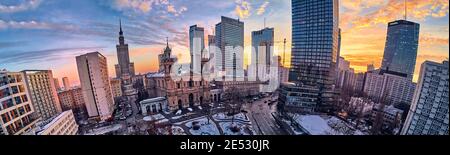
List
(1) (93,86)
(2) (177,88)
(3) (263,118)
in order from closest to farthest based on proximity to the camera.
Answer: (1) (93,86)
(3) (263,118)
(2) (177,88)

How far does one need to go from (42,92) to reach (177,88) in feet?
15.2

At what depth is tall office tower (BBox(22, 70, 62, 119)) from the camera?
5500 millimetres

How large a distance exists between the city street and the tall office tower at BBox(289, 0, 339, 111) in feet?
7.17

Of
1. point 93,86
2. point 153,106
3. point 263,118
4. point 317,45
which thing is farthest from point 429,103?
point 93,86

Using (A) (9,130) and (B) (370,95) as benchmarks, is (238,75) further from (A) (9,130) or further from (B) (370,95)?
(A) (9,130)

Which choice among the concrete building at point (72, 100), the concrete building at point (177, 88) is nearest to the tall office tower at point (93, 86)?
the concrete building at point (72, 100)

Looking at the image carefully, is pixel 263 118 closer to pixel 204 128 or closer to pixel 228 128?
pixel 228 128

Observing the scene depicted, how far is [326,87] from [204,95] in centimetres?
588

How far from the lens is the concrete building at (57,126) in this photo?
2.87 m

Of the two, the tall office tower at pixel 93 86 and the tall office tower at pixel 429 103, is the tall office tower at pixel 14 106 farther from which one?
the tall office tower at pixel 429 103

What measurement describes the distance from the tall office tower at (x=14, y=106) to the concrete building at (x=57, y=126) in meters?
0.28

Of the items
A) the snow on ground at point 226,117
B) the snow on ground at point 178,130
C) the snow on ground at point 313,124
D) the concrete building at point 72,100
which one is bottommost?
the snow on ground at point 313,124

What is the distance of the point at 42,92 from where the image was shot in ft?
19.2
